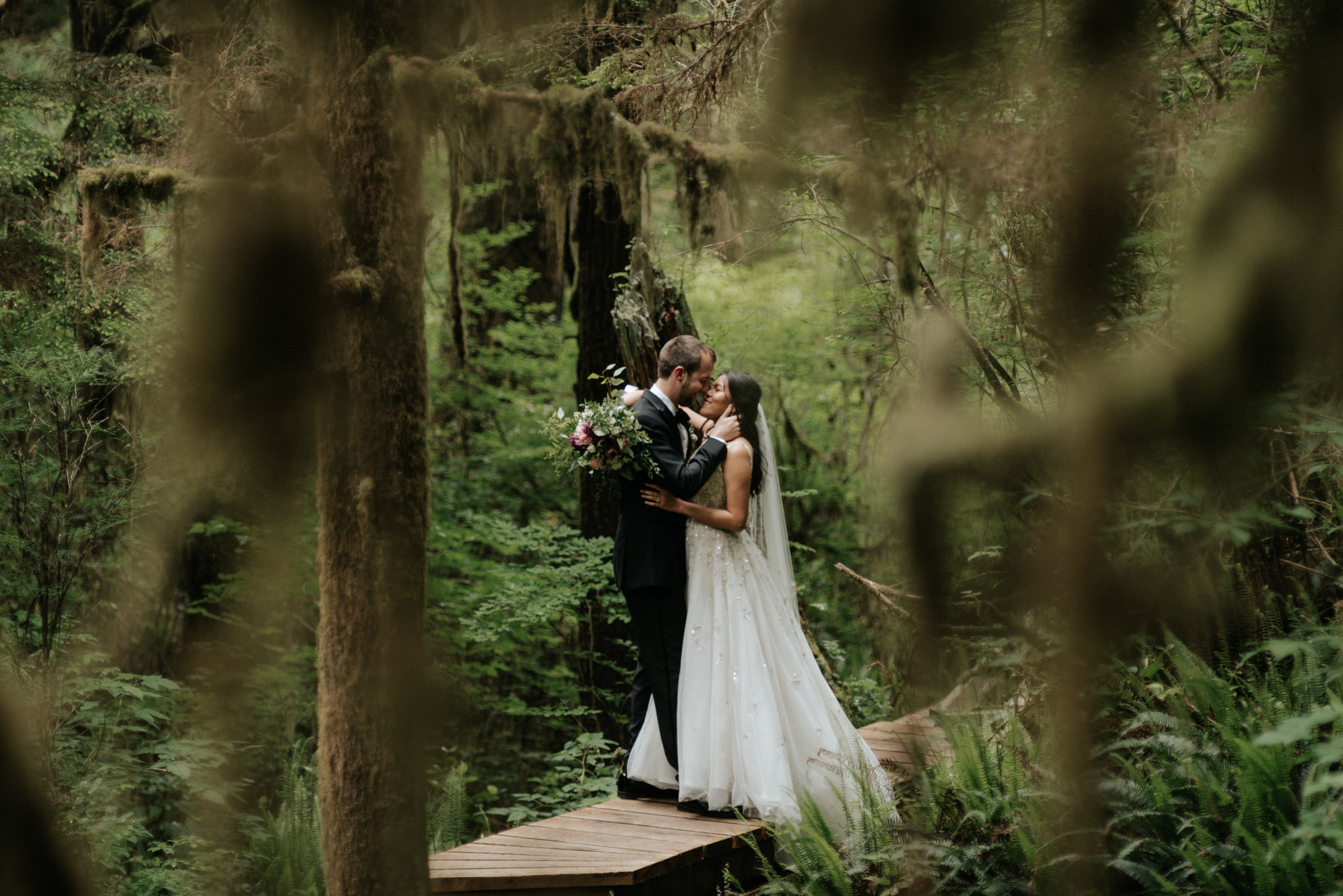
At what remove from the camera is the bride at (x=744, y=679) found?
176 inches

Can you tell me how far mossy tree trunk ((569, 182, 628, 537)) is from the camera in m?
8.05

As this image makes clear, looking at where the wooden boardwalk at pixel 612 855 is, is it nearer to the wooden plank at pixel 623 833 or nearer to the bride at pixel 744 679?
the wooden plank at pixel 623 833

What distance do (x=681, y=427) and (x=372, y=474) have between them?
7.70 feet

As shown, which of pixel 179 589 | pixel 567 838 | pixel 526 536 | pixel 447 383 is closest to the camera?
pixel 567 838

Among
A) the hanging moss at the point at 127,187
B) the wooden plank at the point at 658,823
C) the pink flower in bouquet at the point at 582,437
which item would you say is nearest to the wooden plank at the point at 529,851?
the wooden plank at the point at 658,823

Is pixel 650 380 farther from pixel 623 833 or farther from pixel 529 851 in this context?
pixel 529 851

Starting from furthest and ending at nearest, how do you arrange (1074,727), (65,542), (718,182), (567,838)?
1. (65,542)
2. (718,182)
3. (567,838)
4. (1074,727)

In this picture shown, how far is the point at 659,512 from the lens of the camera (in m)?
4.80

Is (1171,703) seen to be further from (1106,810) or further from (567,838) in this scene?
(567,838)

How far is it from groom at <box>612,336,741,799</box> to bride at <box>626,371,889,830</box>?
63mm

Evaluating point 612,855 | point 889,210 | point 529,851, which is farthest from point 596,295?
point 889,210

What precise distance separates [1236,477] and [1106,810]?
199cm

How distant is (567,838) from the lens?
4.15 m

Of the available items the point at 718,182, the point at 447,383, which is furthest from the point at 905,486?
the point at 447,383
